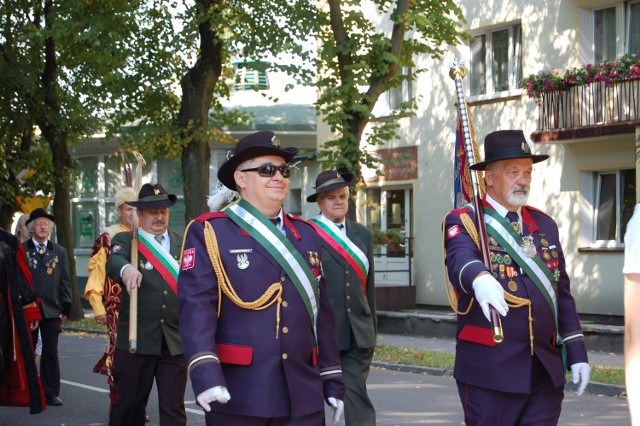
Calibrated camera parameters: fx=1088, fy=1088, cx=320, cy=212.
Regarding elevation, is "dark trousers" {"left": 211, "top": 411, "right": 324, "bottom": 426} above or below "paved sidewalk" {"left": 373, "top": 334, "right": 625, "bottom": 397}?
above

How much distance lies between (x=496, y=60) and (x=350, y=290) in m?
14.8

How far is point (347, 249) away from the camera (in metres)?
8.58

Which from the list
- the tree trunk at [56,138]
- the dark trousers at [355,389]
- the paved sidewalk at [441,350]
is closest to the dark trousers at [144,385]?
the dark trousers at [355,389]

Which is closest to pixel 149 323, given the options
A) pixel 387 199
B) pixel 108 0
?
pixel 108 0

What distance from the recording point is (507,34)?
22.1 metres

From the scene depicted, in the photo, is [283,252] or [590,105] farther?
[590,105]

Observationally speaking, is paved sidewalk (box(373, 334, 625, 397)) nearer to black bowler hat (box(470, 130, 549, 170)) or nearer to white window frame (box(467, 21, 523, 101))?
white window frame (box(467, 21, 523, 101))

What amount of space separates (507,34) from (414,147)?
3490mm

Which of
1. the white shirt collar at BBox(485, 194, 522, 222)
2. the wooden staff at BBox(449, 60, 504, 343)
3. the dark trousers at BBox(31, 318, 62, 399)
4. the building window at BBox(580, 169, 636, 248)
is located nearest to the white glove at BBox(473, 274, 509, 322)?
the wooden staff at BBox(449, 60, 504, 343)

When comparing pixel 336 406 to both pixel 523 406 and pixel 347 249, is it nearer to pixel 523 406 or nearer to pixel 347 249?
pixel 523 406

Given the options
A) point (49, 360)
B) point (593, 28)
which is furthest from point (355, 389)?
point (593, 28)

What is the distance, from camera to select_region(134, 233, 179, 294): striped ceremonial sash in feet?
28.2

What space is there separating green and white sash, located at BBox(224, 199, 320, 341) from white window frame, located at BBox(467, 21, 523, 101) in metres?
16.7

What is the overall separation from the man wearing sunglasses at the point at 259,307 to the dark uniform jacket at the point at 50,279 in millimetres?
7305
